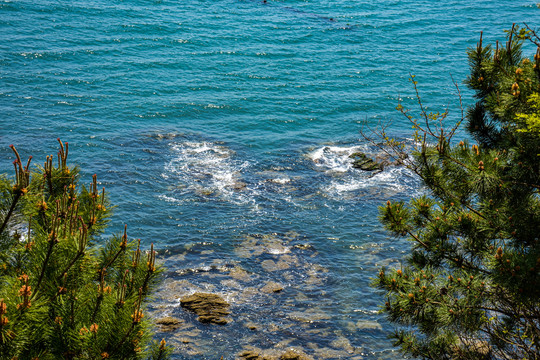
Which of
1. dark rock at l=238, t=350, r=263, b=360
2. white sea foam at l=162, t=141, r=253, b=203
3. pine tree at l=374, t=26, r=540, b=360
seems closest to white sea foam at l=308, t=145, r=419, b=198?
white sea foam at l=162, t=141, r=253, b=203

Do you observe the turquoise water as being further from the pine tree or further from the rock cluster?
the pine tree

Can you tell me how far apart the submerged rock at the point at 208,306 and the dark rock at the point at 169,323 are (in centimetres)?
86

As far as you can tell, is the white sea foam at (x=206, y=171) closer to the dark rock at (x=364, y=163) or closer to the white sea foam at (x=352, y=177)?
the white sea foam at (x=352, y=177)

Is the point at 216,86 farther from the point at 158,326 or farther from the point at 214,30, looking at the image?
the point at 158,326

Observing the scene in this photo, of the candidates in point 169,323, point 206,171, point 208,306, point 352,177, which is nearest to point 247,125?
point 206,171

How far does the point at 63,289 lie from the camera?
8258 mm

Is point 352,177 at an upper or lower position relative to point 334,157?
lower

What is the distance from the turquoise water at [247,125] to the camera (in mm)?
22516

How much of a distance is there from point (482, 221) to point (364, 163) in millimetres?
23035

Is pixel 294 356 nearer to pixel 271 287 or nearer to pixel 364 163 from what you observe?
pixel 271 287

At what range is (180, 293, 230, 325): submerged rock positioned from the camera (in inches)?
810

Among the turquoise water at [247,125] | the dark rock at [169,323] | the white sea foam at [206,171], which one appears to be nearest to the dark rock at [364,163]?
the turquoise water at [247,125]

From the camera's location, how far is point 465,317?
11.3 m

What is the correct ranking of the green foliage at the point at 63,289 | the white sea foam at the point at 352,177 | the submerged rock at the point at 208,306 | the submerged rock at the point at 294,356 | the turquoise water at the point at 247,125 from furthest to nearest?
1. the white sea foam at the point at 352,177
2. the turquoise water at the point at 247,125
3. the submerged rock at the point at 208,306
4. the submerged rock at the point at 294,356
5. the green foliage at the point at 63,289
